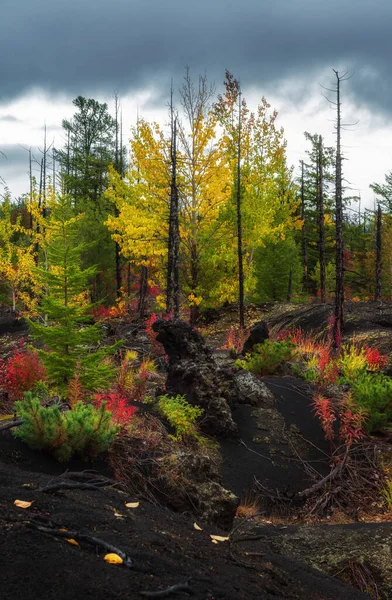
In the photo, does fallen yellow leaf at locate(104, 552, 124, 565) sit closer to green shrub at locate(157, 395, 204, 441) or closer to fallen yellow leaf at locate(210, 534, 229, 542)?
fallen yellow leaf at locate(210, 534, 229, 542)

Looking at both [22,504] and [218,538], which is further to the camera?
[218,538]

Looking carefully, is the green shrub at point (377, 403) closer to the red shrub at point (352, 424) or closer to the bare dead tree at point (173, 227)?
the red shrub at point (352, 424)

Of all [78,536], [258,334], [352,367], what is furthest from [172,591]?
[258,334]

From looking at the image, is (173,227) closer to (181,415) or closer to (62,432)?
(181,415)

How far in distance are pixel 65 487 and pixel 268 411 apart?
5684mm

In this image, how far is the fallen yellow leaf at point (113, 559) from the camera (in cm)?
242

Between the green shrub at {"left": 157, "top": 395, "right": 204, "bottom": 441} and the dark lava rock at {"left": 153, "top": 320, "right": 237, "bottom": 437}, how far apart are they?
0.82 feet

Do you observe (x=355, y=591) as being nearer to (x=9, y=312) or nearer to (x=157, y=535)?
(x=157, y=535)

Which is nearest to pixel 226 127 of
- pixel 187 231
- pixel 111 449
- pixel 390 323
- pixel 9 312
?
pixel 187 231

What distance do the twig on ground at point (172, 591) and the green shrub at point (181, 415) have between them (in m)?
4.39

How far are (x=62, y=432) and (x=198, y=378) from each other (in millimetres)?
3805

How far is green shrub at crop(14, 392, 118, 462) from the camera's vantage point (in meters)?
4.50

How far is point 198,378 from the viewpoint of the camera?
26.5ft

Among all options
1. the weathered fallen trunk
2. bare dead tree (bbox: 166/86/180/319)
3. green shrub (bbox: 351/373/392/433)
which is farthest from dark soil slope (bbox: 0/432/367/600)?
bare dead tree (bbox: 166/86/180/319)
